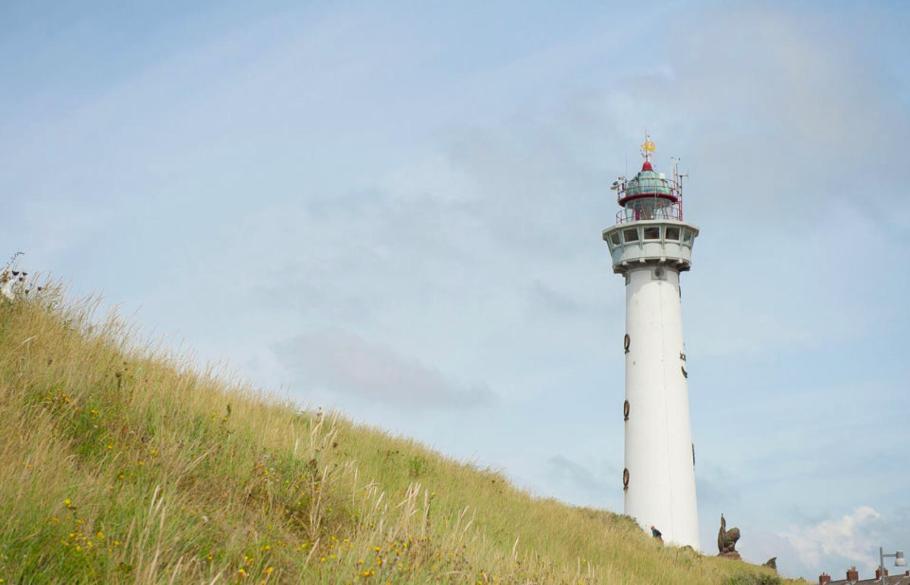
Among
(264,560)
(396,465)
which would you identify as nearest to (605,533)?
(396,465)

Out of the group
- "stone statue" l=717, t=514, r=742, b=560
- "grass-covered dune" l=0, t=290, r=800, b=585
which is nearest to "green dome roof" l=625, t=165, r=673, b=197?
"stone statue" l=717, t=514, r=742, b=560

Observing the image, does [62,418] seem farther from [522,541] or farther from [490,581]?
[522,541]

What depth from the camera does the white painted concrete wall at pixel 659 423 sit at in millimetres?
31172

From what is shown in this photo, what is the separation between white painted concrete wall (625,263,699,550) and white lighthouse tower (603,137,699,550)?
3 centimetres

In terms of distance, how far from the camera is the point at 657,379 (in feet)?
105

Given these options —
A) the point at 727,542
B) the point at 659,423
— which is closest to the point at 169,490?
the point at 659,423

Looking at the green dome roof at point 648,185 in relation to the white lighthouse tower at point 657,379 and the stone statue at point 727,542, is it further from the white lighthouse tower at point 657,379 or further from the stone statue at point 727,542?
the stone statue at point 727,542

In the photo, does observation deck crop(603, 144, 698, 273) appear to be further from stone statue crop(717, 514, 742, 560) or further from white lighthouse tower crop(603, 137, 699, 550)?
stone statue crop(717, 514, 742, 560)

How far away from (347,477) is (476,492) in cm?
581

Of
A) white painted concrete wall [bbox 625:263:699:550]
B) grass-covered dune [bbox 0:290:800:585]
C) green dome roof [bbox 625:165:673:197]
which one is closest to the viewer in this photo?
grass-covered dune [bbox 0:290:800:585]

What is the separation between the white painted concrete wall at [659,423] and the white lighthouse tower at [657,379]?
3 centimetres

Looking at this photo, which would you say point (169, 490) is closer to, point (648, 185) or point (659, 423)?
point (659, 423)

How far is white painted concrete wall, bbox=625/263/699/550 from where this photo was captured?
3117 centimetres

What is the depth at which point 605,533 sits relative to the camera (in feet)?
61.1
